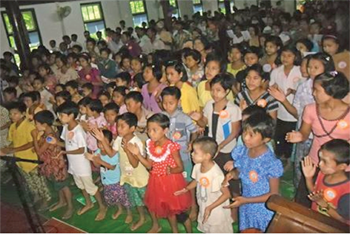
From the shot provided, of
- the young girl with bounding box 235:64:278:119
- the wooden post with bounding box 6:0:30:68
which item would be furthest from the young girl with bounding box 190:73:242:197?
the wooden post with bounding box 6:0:30:68

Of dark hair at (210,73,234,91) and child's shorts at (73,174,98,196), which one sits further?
child's shorts at (73,174,98,196)

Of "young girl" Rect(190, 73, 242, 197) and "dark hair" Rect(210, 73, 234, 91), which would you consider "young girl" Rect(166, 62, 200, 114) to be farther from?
"dark hair" Rect(210, 73, 234, 91)

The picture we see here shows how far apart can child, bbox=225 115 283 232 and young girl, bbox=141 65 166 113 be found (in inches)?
58.8

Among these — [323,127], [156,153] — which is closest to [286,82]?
[323,127]

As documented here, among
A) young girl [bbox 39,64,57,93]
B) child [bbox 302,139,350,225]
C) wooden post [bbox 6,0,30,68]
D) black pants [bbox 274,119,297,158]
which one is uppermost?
wooden post [bbox 6,0,30,68]

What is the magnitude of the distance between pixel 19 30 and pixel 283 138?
24.3 ft

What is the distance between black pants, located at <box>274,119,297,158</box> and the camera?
3.84m

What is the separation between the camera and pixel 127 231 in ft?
11.4

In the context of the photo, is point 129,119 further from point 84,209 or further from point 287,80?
point 287,80

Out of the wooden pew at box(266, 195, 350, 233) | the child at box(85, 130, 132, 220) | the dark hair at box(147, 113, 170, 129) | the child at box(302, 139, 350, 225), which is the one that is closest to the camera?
the wooden pew at box(266, 195, 350, 233)

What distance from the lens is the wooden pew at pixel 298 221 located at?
47.7 inches

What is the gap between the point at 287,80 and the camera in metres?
3.76

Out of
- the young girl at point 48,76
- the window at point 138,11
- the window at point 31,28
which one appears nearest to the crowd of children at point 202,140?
the young girl at point 48,76

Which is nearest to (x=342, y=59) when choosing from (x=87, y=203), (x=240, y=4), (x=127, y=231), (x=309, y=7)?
(x=127, y=231)
